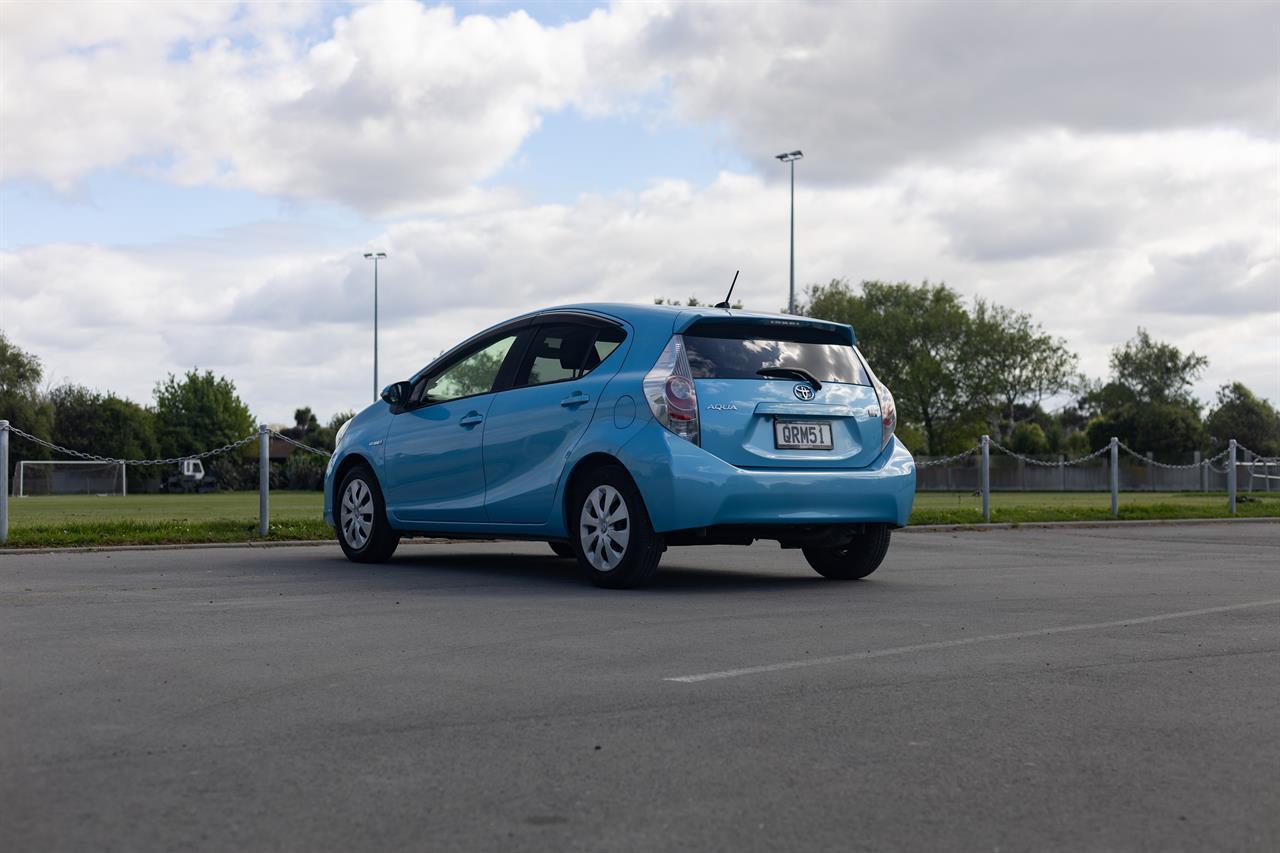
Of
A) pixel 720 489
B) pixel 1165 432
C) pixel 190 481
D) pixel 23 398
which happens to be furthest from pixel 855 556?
pixel 23 398

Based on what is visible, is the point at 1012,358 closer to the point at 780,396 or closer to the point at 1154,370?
the point at 1154,370

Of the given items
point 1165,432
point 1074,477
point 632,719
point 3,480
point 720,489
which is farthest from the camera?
point 1165,432

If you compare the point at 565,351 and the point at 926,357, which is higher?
the point at 926,357

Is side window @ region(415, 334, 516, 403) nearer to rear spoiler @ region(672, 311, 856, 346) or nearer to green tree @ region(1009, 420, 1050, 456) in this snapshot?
rear spoiler @ region(672, 311, 856, 346)

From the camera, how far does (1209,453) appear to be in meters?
77.2

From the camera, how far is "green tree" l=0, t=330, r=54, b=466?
82.3 meters

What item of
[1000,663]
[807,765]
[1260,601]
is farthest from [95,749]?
[1260,601]

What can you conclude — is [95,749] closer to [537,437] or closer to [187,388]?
[537,437]

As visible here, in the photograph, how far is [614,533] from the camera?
9.39 meters

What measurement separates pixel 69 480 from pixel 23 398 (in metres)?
24.3

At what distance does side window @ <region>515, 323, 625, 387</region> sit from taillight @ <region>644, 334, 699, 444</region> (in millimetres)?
626

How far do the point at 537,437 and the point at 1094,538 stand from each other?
970 cm

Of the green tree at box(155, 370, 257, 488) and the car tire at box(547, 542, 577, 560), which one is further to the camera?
the green tree at box(155, 370, 257, 488)

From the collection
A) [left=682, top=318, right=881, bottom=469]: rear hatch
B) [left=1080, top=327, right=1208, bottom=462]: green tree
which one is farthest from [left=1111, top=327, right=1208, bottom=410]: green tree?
[left=682, top=318, right=881, bottom=469]: rear hatch
